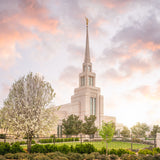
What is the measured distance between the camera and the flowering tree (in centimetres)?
1573

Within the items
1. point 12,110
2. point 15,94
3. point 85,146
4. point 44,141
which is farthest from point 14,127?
point 44,141

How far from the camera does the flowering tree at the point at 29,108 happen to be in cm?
1573

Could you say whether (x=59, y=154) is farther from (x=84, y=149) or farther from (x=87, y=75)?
(x=87, y=75)

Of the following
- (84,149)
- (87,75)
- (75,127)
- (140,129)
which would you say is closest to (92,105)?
(87,75)

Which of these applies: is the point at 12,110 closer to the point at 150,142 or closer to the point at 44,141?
the point at 44,141

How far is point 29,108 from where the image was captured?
1595 centimetres

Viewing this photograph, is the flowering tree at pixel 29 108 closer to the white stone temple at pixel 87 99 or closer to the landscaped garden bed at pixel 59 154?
the landscaped garden bed at pixel 59 154

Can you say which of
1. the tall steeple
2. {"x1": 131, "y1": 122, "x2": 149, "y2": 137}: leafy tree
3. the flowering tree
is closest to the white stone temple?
the tall steeple

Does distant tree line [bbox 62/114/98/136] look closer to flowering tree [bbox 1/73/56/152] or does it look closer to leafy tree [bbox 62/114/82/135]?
leafy tree [bbox 62/114/82/135]

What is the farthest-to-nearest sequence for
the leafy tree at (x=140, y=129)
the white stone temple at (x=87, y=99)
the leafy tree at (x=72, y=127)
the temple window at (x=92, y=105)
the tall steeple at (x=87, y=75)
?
1. the tall steeple at (x=87, y=75)
2. the temple window at (x=92, y=105)
3. the white stone temple at (x=87, y=99)
4. the leafy tree at (x=140, y=129)
5. the leafy tree at (x=72, y=127)

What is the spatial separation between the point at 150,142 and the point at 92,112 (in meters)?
32.4

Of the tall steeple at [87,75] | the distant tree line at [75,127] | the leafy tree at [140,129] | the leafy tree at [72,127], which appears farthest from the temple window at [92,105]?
the leafy tree at [72,127]

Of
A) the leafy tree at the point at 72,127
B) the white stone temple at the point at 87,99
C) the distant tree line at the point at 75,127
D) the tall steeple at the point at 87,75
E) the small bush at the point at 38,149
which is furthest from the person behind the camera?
the tall steeple at the point at 87,75

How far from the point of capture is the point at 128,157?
13344mm
